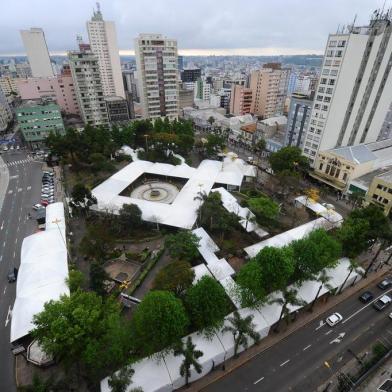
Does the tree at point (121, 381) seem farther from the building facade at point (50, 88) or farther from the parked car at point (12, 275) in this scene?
the building facade at point (50, 88)

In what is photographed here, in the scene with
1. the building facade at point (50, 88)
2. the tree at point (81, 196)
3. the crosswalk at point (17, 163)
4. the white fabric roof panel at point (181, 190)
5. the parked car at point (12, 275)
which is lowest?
the parked car at point (12, 275)

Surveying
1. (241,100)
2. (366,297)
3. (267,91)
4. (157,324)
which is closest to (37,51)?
(241,100)

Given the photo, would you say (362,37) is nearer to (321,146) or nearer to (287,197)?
(321,146)

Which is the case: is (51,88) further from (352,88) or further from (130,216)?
(352,88)

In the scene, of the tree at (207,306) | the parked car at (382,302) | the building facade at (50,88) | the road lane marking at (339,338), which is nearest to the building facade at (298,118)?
the parked car at (382,302)

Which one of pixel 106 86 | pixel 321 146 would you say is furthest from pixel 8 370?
pixel 106 86

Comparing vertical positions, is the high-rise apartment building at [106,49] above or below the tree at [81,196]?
above
